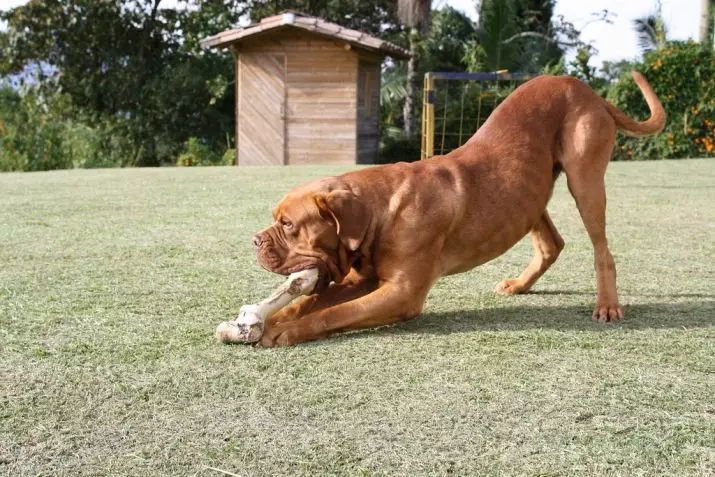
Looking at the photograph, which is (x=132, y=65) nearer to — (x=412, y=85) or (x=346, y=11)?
(x=346, y=11)

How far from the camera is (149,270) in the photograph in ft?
15.5

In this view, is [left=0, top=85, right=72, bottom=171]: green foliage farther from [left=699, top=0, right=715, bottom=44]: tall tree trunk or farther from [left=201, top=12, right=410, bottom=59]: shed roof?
[left=699, top=0, right=715, bottom=44]: tall tree trunk

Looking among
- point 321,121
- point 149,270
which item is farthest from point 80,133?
point 149,270

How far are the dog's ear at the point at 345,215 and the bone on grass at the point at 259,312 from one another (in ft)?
0.67

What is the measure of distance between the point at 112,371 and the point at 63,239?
3443mm

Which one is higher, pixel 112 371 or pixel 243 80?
pixel 243 80

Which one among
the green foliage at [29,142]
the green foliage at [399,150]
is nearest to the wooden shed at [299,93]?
the green foliage at [399,150]

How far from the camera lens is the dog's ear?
3.31m

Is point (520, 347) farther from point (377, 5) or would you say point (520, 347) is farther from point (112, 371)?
point (377, 5)

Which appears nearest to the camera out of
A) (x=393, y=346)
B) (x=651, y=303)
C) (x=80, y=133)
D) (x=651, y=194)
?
(x=393, y=346)

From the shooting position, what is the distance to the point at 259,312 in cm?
315

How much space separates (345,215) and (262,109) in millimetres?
17904

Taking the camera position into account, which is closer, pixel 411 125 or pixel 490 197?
pixel 490 197

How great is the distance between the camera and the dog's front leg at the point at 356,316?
124 inches
